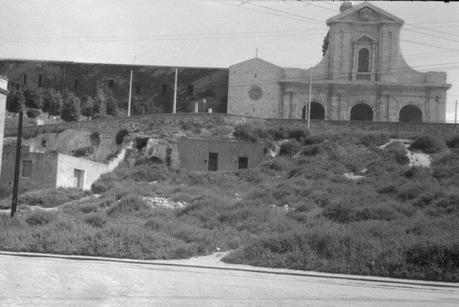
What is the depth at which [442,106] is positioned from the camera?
174 feet

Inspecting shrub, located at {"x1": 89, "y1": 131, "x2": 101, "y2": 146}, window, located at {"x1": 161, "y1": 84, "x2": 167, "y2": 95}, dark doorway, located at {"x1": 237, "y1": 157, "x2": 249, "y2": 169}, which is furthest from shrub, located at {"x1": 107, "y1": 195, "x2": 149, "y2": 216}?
window, located at {"x1": 161, "y1": 84, "x2": 167, "y2": 95}

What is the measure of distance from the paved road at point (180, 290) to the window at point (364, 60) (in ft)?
141

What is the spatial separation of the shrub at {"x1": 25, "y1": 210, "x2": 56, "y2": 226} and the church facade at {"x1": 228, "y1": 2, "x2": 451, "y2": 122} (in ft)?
110

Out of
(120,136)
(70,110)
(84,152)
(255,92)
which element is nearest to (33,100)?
(70,110)

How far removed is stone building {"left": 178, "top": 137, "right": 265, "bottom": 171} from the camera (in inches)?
1698

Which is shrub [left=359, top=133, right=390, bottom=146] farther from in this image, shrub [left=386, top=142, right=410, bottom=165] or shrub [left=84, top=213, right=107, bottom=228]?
shrub [left=84, top=213, right=107, bottom=228]

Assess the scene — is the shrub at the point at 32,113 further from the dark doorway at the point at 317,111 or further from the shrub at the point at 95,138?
the dark doorway at the point at 317,111

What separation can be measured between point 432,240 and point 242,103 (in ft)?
135

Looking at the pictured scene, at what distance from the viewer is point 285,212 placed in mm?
28109

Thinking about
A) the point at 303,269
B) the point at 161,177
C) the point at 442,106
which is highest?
the point at 442,106

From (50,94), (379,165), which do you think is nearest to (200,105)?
(50,94)

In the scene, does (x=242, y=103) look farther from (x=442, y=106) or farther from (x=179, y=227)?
(x=179, y=227)

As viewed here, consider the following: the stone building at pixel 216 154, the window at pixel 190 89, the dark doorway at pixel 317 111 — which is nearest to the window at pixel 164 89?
the window at pixel 190 89

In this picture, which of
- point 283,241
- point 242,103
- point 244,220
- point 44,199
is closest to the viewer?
point 283,241
